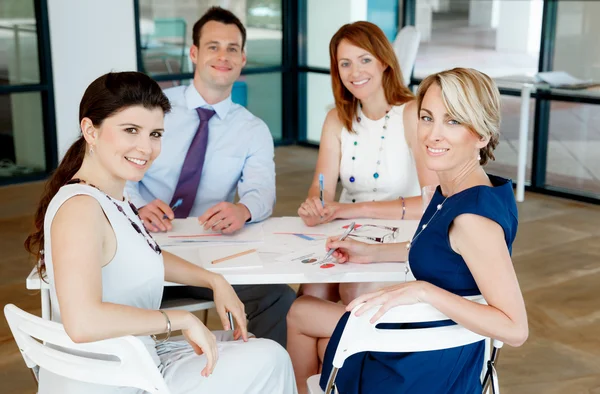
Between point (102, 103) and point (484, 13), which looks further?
point (484, 13)

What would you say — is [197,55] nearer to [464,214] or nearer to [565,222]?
[464,214]

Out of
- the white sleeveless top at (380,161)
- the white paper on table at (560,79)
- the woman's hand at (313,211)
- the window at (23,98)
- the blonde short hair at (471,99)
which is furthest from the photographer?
the window at (23,98)

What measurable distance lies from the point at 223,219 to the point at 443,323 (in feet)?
2.89

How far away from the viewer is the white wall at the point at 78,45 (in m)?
6.65

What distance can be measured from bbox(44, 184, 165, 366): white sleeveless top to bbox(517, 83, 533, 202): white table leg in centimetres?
423

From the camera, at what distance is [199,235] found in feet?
8.81

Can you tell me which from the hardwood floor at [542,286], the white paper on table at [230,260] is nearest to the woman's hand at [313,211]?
the white paper on table at [230,260]

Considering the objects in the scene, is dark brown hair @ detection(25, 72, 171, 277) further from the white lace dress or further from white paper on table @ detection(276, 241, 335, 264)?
white paper on table @ detection(276, 241, 335, 264)

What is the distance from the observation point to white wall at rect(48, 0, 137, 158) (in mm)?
6652

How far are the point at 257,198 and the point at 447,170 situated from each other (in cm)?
105

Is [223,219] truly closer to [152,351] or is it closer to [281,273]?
[281,273]

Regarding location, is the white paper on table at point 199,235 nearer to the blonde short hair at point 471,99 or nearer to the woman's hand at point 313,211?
the woman's hand at point 313,211

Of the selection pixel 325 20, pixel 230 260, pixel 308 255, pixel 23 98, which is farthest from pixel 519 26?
pixel 230 260

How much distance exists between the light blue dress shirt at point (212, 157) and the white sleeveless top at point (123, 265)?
1129mm
